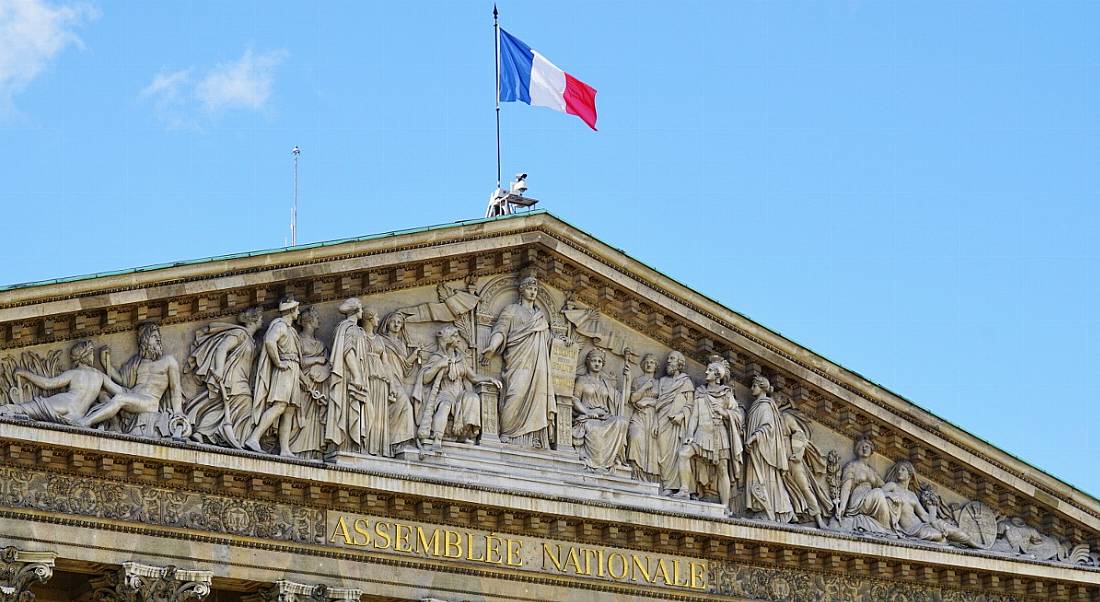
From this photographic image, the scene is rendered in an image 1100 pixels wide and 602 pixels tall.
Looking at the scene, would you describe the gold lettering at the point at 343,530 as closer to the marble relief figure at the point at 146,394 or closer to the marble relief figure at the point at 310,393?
the marble relief figure at the point at 310,393

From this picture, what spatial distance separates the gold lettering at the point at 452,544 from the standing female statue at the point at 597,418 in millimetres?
2130

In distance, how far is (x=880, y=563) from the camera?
1214 inches

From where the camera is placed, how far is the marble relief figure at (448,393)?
→ 93.2 feet

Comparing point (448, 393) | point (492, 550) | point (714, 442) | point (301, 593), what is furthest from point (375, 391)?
point (714, 442)

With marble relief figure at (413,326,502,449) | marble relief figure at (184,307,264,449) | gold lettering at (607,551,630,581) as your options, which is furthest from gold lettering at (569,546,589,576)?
marble relief figure at (184,307,264,449)

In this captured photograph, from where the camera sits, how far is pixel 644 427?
30.0 metres

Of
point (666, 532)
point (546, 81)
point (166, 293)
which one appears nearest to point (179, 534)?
point (166, 293)

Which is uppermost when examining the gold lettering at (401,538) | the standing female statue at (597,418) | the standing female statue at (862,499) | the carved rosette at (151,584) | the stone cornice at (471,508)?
the standing female statue at (597,418)

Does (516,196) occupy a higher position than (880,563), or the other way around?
(516,196)

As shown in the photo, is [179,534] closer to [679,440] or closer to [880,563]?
[679,440]

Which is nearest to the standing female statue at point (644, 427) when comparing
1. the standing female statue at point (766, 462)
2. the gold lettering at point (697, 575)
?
the gold lettering at point (697, 575)

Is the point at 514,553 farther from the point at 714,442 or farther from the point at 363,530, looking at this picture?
the point at 714,442

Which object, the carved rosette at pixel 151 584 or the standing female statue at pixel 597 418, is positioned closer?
the carved rosette at pixel 151 584

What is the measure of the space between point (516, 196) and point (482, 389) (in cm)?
324
